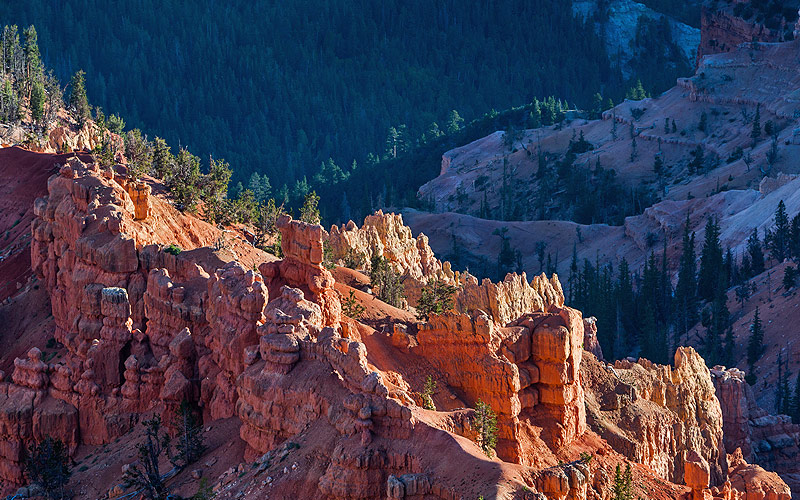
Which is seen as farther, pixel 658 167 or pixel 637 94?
pixel 637 94

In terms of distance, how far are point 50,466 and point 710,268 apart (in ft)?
212

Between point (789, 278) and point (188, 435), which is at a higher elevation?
point (789, 278)

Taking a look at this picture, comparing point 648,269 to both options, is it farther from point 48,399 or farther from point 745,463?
point 48,399

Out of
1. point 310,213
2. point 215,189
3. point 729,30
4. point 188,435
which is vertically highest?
point 729,30

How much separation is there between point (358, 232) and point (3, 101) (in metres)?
27.9

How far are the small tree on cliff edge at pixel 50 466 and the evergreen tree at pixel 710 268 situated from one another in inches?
2306

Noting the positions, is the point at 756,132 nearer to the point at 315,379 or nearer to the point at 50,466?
the point at 50,466

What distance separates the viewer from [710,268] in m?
102

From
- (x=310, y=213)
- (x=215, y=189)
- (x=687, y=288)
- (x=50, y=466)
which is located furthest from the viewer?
(x=687, y=288)

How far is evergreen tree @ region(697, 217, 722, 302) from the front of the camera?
329 ft

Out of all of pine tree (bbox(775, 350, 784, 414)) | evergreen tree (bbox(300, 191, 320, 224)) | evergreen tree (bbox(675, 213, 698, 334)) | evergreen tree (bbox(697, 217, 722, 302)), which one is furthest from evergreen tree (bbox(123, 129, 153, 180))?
evergreen tree (bbox(697, 217, 722, 302))

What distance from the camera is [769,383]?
262 feet

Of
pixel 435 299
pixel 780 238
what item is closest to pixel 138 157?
pixel 435 299

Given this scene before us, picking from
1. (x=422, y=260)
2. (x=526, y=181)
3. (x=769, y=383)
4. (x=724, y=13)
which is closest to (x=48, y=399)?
(x=422, y=260)
